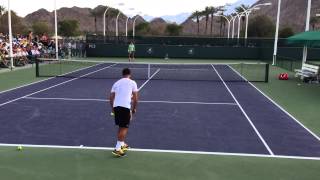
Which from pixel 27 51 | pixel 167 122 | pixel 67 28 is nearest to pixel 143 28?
pixel 67 28

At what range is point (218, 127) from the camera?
38.7ft

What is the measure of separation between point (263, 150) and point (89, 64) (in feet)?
86.0

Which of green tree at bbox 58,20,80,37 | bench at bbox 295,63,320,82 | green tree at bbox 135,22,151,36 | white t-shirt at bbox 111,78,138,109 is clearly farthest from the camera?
green tree at bbox 58,20,80,37

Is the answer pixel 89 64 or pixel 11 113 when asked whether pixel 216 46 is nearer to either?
pixel 89 64

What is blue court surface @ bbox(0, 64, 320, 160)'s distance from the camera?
988 centimetres

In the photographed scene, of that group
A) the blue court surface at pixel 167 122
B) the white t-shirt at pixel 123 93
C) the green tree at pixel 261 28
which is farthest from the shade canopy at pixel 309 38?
the green tree at pixel 261 28

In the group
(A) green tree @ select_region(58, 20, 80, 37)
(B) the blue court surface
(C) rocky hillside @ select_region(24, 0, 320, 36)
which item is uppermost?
(C) rocky hillside @ select_region(24, 0, 320, 36)

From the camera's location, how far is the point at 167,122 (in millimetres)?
12312

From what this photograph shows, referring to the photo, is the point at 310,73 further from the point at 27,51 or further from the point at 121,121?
the point at 27,51

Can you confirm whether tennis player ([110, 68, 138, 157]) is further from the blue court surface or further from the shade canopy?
the shade canopy

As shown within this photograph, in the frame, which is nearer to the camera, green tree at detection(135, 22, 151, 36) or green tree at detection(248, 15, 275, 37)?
green tree at detection(248, 15, 275, 37)

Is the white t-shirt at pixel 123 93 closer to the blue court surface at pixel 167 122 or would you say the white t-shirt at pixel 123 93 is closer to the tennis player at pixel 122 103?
the tennis player at pixel 122 103

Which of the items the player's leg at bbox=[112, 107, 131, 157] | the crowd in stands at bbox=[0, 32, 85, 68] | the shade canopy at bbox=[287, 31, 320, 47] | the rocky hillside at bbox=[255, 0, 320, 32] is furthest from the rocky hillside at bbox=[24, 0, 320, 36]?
the player's leg at bbox=[112, 107, 131, 157]

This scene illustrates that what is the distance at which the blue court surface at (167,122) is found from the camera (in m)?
9.88
